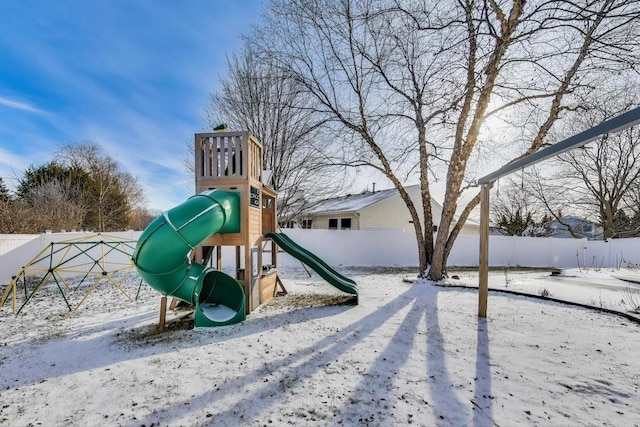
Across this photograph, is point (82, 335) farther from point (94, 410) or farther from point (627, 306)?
point (627, 306)

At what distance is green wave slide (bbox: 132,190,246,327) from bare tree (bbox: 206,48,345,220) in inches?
263

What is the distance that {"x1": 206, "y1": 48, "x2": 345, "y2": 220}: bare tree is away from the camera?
36.9 ft

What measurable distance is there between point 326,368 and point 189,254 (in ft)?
8.17

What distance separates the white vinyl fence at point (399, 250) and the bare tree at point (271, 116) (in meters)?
2.75

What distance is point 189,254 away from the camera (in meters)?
4.25

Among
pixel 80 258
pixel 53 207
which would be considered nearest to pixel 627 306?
pixel 80 258

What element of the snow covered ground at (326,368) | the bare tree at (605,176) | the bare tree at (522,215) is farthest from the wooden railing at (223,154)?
the bare tree at (522,215)

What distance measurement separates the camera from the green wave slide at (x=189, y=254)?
383 centimetres

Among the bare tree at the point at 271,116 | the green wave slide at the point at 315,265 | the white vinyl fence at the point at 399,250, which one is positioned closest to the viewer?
the green wave slide at the point at 315,265

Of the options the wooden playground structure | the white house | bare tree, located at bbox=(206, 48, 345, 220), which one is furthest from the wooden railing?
the white house

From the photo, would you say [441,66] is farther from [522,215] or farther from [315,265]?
[522,215]

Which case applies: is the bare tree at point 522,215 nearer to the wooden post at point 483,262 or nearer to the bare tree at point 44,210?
the wooden post at point 483,262

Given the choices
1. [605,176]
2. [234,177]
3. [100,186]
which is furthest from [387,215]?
[100,186]

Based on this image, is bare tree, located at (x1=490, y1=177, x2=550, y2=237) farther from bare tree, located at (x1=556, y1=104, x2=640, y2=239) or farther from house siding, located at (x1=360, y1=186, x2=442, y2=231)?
house siding, located at (x1=360, y1=186, x2=442, y2=231)
